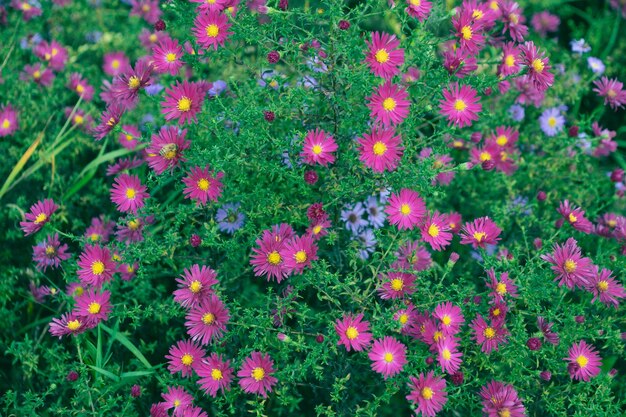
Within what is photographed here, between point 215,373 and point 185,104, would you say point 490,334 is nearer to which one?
point 215,373

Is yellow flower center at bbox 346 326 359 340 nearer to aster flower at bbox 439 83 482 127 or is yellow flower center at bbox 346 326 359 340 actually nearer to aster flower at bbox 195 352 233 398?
aster flower at bbox 195 352 233 398

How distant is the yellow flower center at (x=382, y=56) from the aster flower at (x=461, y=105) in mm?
260

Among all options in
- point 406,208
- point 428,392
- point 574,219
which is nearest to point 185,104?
point 406,208

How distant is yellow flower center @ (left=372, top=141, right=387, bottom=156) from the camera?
2.05 m

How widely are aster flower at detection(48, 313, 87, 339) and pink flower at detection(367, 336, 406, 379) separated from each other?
1029mm

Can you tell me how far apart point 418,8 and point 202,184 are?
976 mm

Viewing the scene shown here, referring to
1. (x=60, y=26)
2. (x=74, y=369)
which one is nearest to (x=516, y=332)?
(x=74, y=369)

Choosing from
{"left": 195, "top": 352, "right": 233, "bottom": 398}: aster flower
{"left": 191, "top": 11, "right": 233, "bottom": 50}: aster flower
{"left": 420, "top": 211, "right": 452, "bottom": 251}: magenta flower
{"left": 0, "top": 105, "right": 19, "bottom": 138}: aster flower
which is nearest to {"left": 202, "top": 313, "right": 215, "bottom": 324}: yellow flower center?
{"left": 195, "top": 352, "right": 233, "bottom": 398}: aster flower

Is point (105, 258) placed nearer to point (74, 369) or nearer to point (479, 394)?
point (74, 369)

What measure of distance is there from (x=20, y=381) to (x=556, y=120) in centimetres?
279

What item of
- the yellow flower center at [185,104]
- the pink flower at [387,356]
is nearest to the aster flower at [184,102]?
the yellow flower center at [185,104]

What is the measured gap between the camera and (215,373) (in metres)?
2.08

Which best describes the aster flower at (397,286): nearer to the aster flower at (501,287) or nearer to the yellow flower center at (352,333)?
the yellow flower center at (352,333)

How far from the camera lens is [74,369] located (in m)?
2.23
